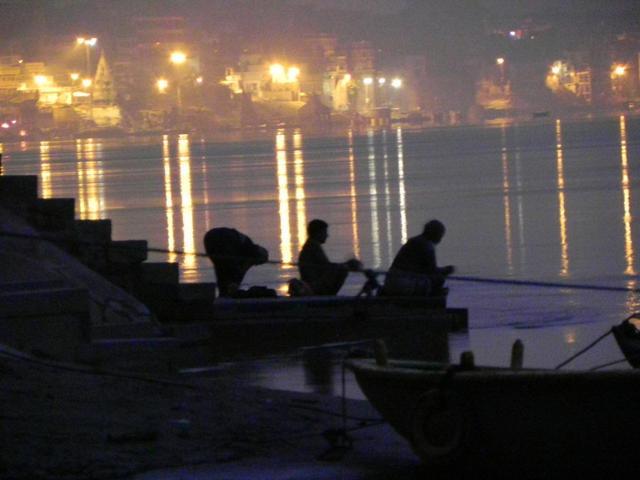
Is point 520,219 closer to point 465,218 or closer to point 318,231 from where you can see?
point 465,218

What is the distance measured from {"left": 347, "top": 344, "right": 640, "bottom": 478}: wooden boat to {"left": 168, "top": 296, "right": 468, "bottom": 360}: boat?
14.5 ft

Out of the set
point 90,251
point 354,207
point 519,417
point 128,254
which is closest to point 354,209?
point 354,207

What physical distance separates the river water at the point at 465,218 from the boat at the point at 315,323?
1.01 ft

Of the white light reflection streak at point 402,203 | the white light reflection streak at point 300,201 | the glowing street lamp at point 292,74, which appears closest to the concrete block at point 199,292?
the white light reflection streak at point 300,201

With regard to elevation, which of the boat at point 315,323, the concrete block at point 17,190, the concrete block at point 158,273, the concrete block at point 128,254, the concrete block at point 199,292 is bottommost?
the boat at point 315,323

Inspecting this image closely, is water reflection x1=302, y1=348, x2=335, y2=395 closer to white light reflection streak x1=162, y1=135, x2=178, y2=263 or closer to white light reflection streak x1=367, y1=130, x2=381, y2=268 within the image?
white light reflection streak x1=162, y1=135, x2=178, y2=263

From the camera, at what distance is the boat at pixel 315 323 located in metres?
11.2

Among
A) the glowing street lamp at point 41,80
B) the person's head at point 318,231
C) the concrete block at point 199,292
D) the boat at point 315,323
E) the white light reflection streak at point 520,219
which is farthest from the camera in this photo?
the glowing street lamp at point 41,80

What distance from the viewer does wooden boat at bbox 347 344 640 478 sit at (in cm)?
597

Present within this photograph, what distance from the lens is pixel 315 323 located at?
1155 cm

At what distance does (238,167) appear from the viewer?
243 ft

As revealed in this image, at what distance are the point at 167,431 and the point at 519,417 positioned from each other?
5.88ft

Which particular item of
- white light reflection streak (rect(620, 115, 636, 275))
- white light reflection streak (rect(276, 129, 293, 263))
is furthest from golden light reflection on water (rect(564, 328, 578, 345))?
white light reflection streak (rect(620, 115, 636, 275))

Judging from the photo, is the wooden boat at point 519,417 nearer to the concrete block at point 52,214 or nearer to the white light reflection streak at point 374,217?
the concrete block at point 52,214
